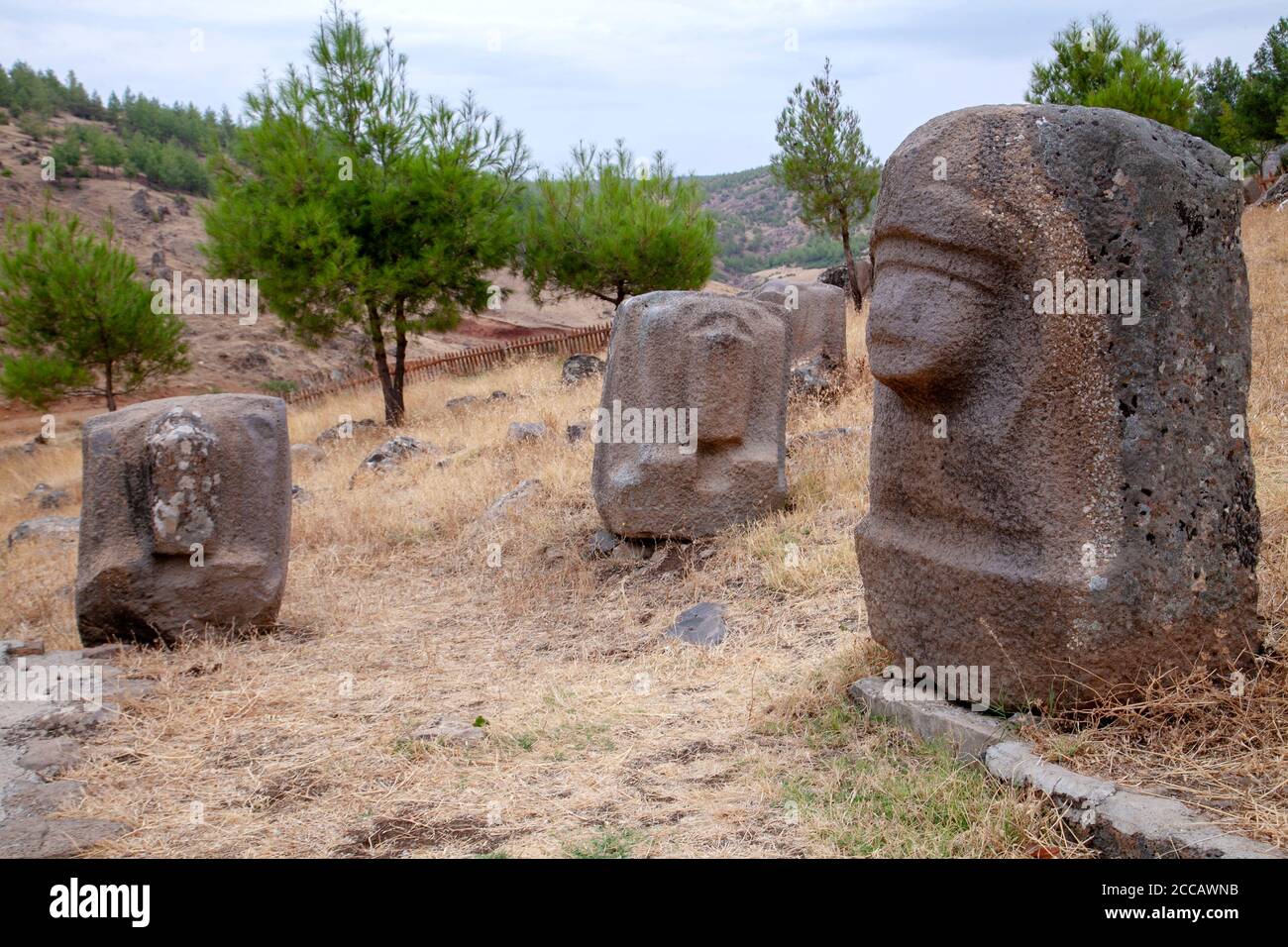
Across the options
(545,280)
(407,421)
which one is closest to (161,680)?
(407,421)

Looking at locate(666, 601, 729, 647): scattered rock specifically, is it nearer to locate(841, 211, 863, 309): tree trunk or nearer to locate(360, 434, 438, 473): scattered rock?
locate(360, 434, 438, 473): scattered rock

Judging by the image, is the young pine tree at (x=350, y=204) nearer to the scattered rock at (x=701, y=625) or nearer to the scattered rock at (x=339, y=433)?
the scattered rock at (x=339, y=433)

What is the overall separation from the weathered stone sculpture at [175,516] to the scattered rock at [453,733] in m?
1.84

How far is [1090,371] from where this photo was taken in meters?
2.90

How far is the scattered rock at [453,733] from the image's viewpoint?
386 cm

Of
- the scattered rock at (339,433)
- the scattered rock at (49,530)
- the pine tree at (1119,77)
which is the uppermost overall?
the pine tree at (1119,77)

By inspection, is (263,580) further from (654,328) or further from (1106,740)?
(1106,740)

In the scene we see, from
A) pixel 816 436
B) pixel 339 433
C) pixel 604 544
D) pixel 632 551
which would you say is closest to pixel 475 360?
pixel 339 433

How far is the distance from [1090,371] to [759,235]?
5789 cm

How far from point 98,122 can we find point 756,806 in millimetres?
47318

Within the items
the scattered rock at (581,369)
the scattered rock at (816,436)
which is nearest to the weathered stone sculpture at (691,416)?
the scattered rock at (816,436)

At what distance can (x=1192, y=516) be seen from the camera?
115 inches

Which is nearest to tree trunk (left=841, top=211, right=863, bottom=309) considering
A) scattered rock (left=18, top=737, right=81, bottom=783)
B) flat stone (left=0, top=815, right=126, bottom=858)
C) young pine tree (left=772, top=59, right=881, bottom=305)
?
young pine tree (left=772, top=59, right=881, bottom=305)

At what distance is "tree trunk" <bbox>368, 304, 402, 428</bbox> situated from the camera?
1469cm
